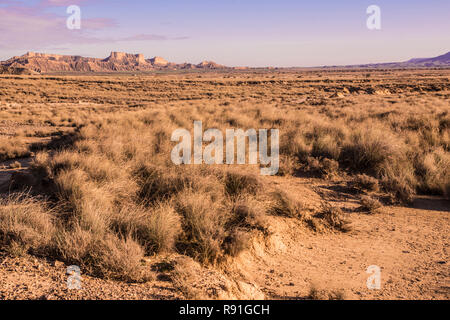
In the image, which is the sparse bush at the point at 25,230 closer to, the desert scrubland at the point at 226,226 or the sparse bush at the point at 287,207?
the desert scrubland at the point at 226,226

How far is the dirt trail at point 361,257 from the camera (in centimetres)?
427

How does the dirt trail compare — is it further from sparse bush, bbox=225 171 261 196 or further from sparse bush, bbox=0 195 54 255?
sparse bush, bbox=0 195 54 255

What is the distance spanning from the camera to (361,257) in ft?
16.8

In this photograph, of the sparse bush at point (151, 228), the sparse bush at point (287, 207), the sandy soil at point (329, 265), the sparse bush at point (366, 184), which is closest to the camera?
the sandy soil at point (329, 265)

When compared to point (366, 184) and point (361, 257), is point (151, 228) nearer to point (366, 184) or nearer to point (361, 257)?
point (361, 257)

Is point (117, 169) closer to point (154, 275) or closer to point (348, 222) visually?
point (154, 275)

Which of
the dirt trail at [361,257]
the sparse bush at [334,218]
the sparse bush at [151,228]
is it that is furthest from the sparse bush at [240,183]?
the sparse bush at [151,228]

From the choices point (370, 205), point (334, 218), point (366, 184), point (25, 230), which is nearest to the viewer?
point (25, 230)

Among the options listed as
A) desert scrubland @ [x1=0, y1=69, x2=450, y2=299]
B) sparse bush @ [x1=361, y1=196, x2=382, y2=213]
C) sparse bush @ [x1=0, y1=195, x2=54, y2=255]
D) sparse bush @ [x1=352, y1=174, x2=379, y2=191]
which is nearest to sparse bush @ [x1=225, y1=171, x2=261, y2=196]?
desert scrubland @ [x1=0, y1=69, x2=450, y2=299]

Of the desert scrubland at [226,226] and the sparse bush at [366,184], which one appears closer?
the desert scrubland at [226,226]

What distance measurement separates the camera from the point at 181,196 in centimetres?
573

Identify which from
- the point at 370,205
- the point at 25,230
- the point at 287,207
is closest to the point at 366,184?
the point at 370,205

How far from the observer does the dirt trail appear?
4.27 meters
